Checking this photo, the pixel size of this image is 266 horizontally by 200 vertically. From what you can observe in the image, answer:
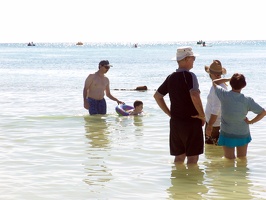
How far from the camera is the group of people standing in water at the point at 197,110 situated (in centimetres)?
695

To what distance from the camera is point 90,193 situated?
22.5 ft

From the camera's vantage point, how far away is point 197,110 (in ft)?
22.6

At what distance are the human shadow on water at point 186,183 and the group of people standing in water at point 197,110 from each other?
0.25m

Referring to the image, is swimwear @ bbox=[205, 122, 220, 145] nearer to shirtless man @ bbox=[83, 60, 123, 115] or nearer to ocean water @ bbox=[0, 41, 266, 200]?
ocean water @ bbox=[0, 41, 266, 200]

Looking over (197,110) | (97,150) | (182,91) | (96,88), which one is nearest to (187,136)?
(197,110)

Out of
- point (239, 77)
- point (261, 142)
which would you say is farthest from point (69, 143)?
point (239, 77)

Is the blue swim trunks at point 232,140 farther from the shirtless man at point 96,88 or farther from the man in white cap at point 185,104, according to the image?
the shirtless man at point 96,88

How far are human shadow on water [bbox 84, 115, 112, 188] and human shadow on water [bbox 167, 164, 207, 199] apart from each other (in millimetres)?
882

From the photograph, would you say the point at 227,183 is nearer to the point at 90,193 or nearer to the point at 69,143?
the point at 90,193

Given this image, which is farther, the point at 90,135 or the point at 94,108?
the point at 94,108

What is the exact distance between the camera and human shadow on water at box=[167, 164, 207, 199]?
685 cm

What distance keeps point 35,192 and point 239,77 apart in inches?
114

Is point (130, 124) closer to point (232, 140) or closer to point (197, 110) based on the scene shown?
point (232, 140)

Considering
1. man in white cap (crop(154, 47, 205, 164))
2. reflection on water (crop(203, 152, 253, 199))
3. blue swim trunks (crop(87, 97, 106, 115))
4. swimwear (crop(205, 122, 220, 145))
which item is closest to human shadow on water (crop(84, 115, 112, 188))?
blue swim trunks (crop(87, 97, 106, 115))
